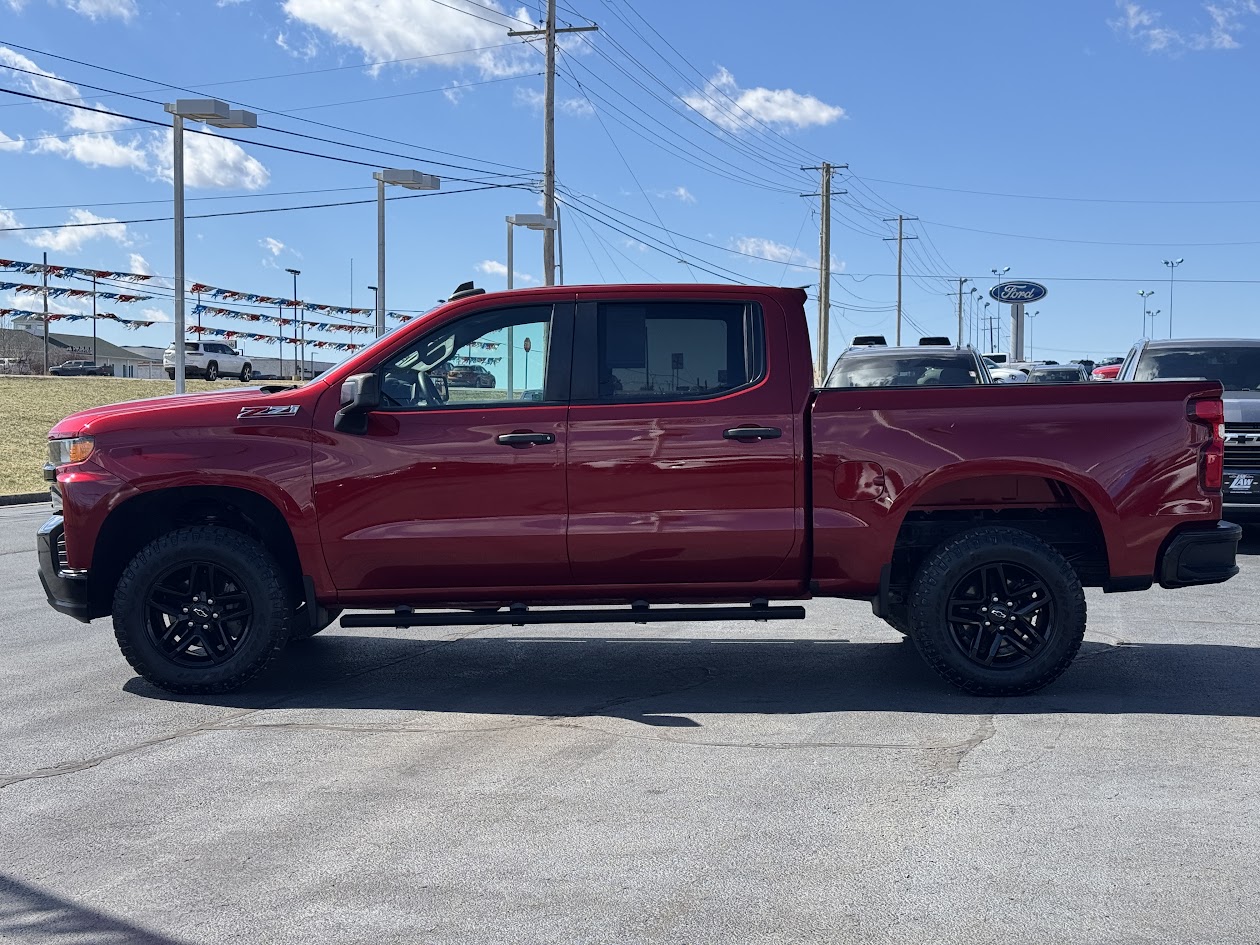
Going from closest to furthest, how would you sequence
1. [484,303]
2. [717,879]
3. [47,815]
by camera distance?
1. [717,879]
2. [47,815]
3. [484,303]

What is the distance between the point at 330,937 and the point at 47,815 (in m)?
1.72

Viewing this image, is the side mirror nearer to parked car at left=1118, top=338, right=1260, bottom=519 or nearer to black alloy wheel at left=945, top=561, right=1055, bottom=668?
black alloy wheel at left=945, top=561, right=1055, bottom=668

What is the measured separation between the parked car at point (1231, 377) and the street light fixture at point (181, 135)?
14.6 meters

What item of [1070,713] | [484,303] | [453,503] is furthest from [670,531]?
[1070,713]

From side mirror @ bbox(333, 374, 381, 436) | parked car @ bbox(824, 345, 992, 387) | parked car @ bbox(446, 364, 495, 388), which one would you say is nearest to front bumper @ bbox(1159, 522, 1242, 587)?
parked car @ bbox(446, 364, 495, 388)

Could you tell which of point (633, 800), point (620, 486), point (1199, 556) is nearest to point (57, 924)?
point (633, 800)

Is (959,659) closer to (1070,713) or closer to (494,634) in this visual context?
(1070,713)

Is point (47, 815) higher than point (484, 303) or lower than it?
lower

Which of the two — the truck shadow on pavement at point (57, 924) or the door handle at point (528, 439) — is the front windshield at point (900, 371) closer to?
the door handle at point (528, 439)

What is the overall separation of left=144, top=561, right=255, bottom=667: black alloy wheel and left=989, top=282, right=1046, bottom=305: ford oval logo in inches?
2724

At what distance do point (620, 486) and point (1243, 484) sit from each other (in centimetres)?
782

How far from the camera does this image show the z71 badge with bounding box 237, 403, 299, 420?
669 cm

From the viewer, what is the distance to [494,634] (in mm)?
8820

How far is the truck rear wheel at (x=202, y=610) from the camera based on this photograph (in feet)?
22.0
